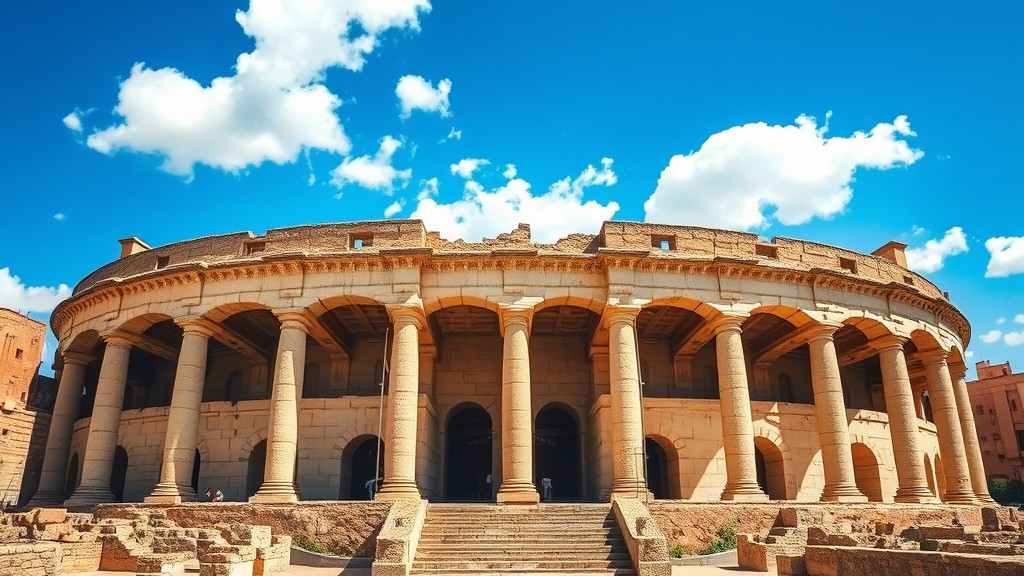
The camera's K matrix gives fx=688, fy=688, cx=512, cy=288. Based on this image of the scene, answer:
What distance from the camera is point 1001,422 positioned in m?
57.2

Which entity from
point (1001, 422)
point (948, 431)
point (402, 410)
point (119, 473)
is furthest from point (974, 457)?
point (119, 473)

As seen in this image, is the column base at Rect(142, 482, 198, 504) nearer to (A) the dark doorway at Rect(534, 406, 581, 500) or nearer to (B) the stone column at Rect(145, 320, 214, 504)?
(B) the stone column at Rect(145, 320, 214, 504)

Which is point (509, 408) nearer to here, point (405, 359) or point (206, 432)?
point (405, 359)

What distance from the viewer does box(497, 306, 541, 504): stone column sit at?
20.8 m

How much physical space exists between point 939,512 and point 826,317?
7.24m

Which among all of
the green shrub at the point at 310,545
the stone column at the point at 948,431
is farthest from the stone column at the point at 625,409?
the stone column at the point at 948,431

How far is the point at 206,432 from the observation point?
27.7m

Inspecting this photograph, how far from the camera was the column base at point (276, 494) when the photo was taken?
20969 mm

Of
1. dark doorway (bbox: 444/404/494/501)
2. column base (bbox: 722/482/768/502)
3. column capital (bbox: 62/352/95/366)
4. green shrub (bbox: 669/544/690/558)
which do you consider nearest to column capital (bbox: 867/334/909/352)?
column base (bbox: 722/482/768/502)

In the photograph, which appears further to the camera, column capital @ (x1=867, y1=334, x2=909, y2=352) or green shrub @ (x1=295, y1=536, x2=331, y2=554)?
column capital @ (x1=867, y1=334, x2=909, y2=352)

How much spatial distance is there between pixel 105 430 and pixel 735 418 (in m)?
22.1

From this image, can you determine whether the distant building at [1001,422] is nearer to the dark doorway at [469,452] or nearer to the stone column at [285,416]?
the dark doorway at [469,452]

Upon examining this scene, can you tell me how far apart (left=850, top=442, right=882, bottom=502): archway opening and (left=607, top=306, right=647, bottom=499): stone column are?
13.2m

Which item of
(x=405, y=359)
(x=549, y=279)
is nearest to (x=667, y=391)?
(x=549, y=279)
